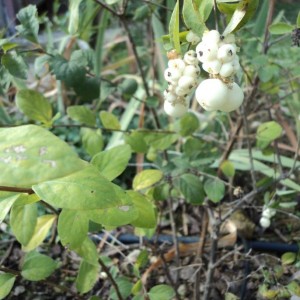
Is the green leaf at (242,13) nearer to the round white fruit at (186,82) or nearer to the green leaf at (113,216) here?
the round white fruit at (186,82)

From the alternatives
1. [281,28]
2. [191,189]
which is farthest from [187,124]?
[281,28]

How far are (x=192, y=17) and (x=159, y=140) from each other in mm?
500

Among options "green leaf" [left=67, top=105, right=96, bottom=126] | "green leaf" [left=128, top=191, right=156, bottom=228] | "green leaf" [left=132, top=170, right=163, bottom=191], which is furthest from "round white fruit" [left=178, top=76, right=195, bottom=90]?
"green leaf" [left=67, top=105, right=96, bottom=126]

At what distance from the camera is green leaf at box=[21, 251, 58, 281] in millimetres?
689

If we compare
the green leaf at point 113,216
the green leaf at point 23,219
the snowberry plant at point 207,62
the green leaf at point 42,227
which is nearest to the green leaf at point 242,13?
the snowberry plant at point 207,62

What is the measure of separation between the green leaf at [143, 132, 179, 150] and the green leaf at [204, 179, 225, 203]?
12 cm

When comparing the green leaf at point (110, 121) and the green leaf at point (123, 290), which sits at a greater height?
the green leaf at point (110, 121)

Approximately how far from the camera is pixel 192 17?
443 mm

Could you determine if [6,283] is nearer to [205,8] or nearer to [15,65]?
[15,65]

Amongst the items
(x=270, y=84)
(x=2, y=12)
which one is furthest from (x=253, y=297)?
(x=2, y=12)

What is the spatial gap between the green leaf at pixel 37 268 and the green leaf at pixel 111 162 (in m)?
0.20

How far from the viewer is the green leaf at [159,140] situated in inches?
36.3

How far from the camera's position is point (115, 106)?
1671mm

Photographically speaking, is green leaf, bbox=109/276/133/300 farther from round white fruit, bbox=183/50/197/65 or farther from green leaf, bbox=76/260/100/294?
round white fruit, bbox=183/50/197/65
